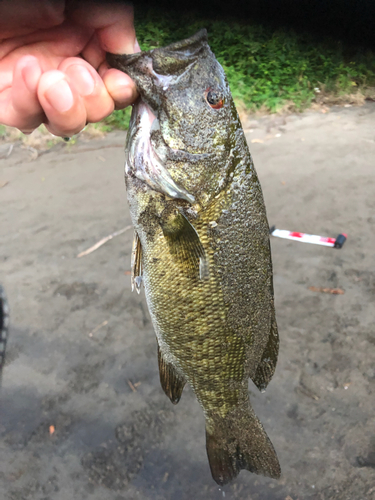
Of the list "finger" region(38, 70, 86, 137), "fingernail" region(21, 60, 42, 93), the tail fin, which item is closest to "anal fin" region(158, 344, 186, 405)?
the tail fin

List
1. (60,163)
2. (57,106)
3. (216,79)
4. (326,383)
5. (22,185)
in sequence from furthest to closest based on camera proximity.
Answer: (60,163)
(22,185)
(326,383)
(216,79)
(57,106)

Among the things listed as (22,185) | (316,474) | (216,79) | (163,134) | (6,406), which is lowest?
(316,474)

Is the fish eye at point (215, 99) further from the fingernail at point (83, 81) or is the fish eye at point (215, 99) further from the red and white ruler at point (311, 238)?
the red and white ruler at point (311, 238)

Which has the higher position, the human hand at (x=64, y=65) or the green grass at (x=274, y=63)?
the human hand at (x=64, y=65)

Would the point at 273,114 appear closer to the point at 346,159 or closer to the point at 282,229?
the point at 346,159

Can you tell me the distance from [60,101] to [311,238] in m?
3.48

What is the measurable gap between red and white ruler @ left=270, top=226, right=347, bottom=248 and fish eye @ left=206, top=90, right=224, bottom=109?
2.98m

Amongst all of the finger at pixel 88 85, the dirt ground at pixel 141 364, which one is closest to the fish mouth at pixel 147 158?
the finger at pixel 88 85

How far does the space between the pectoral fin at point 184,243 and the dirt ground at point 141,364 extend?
182 cm

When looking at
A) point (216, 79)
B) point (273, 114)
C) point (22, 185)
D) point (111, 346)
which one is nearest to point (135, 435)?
point (111, 346)

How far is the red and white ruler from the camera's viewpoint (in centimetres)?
390

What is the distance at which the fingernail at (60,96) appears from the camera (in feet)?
3.46

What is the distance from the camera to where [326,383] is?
2820mm

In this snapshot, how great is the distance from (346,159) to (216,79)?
15.5ft
